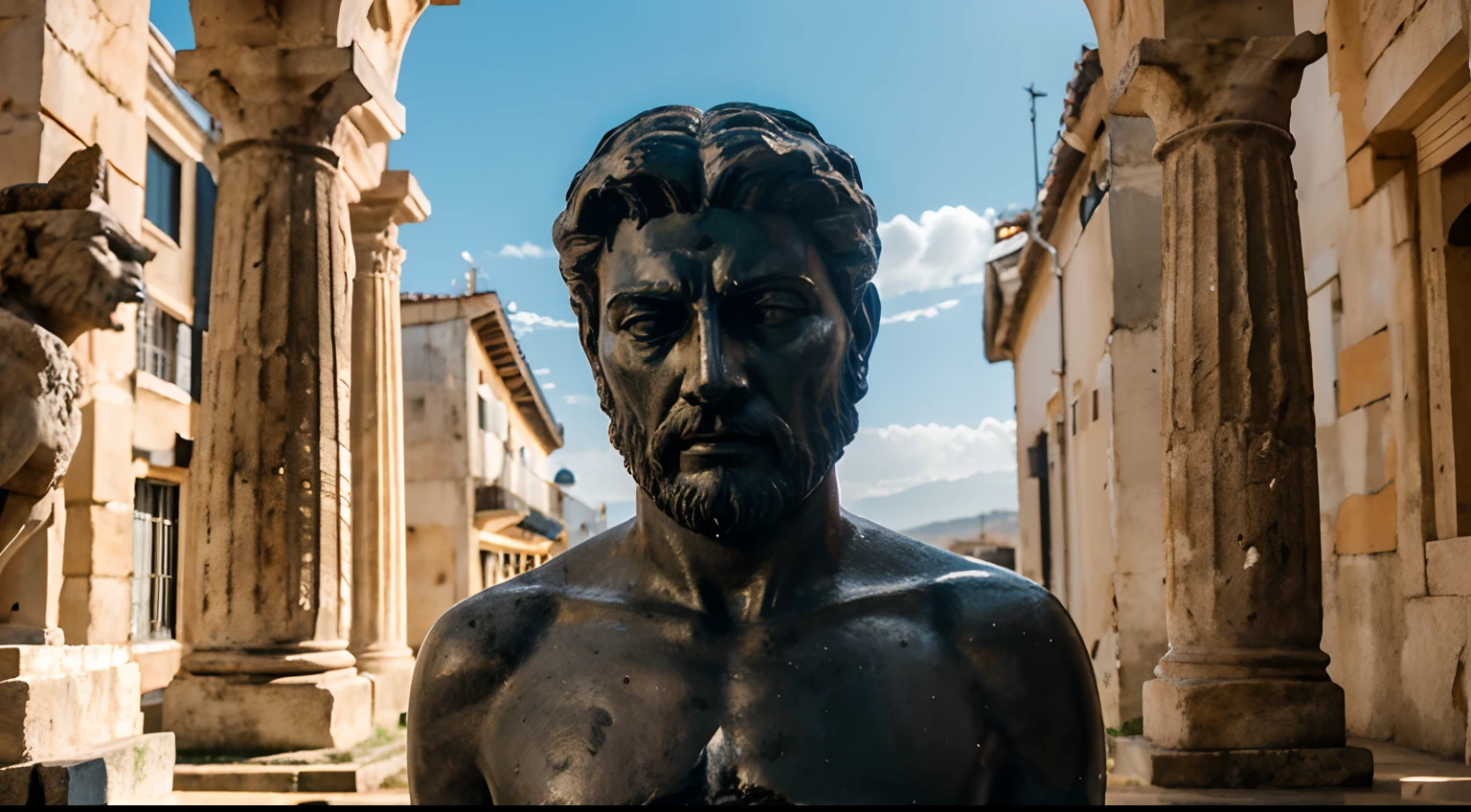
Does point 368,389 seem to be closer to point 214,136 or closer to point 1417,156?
point 214,136

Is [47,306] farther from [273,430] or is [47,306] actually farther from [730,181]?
[730,181]

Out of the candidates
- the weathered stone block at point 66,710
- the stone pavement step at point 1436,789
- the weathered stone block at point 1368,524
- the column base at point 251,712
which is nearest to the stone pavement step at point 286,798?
the weathered stone block at point 66,710

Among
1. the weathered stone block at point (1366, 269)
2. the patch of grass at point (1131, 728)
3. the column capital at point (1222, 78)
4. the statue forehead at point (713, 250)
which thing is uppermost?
the column capital at point (1222, 78)

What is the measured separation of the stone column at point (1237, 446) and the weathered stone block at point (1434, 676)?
1.16m

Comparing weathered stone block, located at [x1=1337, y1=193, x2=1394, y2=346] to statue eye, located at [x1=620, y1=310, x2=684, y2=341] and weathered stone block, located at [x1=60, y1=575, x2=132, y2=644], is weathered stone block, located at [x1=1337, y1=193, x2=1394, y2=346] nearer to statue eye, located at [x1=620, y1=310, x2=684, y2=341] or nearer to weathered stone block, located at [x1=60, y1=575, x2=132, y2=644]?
statue eye, located at [x1=620, y1=310, x2=684, y2=341]

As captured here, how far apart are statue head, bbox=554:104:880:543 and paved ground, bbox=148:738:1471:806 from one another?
389 centimetres

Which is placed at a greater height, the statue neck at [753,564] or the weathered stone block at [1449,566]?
the statue neck at [753,564]

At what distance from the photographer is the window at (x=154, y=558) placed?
39.9 feet

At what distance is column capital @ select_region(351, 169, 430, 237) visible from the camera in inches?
393

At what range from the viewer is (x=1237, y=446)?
19.7 feet

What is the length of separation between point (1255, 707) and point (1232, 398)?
1.37 meters

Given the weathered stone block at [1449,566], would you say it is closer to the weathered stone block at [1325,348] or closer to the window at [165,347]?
the weathered stone block at [1325,348]

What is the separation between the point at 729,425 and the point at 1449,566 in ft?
21.2

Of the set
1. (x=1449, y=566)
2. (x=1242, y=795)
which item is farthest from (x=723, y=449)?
(x=1449, y=566)
